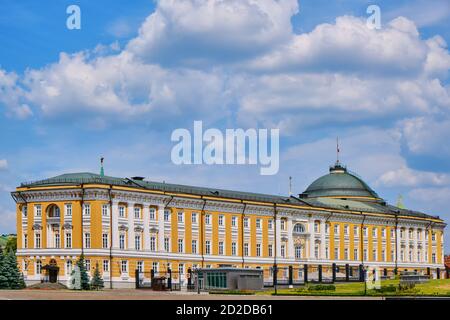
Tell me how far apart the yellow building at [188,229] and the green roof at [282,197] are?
22 centimetres

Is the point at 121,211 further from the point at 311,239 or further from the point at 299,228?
the point at 311,239

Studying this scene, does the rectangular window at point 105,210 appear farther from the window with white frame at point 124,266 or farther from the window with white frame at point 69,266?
the window with white frame at point 69,266

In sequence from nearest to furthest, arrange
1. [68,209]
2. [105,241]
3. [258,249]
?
[105,241] → [68,209] → [258,249]

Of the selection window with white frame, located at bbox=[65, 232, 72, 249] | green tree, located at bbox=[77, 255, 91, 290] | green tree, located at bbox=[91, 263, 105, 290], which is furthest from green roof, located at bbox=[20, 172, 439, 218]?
green tree, located at bbox=[91, 263, 105, 290]

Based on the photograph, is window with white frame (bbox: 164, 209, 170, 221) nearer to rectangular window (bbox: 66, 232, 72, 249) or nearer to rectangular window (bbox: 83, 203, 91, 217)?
rectangular window (bbox: 83, 203, 91, 217)

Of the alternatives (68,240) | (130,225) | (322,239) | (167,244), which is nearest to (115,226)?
(130,225)

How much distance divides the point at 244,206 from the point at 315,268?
14.4 m

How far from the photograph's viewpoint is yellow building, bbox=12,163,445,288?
9106 cm

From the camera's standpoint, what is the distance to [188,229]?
100250mm

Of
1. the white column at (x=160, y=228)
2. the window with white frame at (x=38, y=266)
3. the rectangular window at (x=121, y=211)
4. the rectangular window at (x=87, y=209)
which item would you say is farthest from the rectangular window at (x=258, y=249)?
the window with white frame at (x=38, y=266)

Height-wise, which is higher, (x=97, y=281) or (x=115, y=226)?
(x=115, y=226)

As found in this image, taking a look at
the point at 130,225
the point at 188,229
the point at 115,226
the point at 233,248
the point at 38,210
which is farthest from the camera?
the point at 233,248

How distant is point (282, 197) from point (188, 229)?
828 inches

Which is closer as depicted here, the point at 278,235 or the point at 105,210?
the point at 105,210
